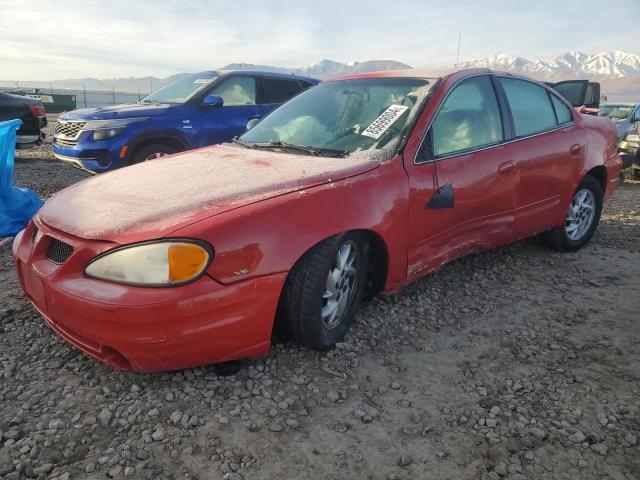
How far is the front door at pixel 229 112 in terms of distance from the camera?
647 centimetres

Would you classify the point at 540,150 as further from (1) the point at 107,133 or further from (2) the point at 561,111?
(1) the point at 107,133

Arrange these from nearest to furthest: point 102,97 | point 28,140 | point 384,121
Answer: point 384,121, point 28,140, point 102,97

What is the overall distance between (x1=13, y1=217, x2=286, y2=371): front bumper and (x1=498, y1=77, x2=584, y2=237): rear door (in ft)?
7.32

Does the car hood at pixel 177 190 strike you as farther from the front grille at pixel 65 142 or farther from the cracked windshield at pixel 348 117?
the front grille at pixel 65 142

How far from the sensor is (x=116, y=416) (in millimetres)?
2053

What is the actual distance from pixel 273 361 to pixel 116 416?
2.46 feet

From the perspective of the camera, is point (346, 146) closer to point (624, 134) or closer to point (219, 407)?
point (219, 407)

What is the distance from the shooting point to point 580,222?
4.39m

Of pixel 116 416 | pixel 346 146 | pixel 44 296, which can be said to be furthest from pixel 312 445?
pixel 346 146

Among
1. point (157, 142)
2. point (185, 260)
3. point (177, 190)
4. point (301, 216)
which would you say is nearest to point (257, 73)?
point (157, 142)

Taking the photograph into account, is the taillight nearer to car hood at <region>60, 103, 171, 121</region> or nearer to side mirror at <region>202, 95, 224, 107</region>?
car hood at <region>60, 103, 171, 121</region>

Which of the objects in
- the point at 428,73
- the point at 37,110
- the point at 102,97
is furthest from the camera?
the point at 102,97

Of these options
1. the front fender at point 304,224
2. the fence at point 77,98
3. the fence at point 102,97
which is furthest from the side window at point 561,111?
the fence at point 102,97

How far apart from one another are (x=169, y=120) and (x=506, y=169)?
4387 millimetres
